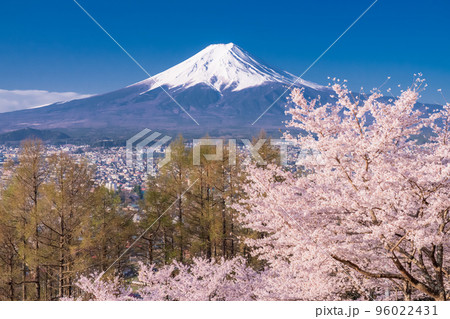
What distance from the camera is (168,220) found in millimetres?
13672

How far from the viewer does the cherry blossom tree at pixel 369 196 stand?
14.5 ft

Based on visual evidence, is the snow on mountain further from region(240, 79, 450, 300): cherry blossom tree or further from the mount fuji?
region(240, 79, 450, 300): cherry blossom tree

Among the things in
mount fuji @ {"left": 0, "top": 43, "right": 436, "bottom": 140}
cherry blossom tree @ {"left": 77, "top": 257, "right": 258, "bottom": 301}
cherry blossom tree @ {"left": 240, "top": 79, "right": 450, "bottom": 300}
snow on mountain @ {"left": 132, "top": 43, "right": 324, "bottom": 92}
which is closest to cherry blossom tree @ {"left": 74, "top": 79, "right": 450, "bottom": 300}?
cherry blossom tree @ {"left": 240, "top": 79, "right": 450, "bottom": 300}

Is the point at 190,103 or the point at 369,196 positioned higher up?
the point at 190,103

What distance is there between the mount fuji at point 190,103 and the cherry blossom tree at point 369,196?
1563 inches

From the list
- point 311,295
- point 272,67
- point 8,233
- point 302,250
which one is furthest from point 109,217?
point 272,67

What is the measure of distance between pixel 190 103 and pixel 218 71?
2080 centimetres

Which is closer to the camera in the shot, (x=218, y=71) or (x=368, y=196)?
(x=368, y=196)

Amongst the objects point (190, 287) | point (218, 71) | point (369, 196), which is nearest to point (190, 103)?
point (218, 71)

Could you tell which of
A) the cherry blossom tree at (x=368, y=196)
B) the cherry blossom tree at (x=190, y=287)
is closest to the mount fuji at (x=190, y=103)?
the cherry blossom tree at (x=190, y=287)

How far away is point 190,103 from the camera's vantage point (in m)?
70.0

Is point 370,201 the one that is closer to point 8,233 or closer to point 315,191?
point 315,191

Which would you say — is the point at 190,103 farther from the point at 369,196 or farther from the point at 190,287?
the point at 369,196

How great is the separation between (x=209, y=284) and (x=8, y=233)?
23.9ft
